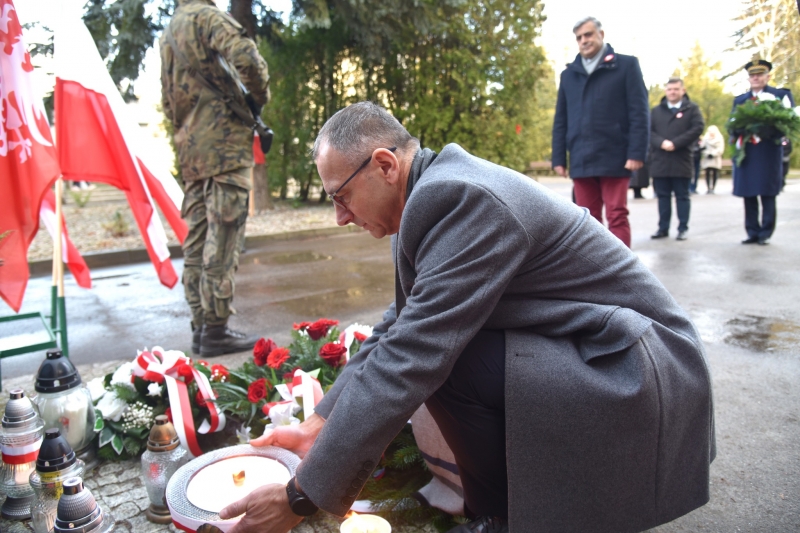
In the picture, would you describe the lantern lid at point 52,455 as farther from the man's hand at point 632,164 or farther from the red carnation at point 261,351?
the man's hand at point 632,164

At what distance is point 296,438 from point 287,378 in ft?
2.04

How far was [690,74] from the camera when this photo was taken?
119 ft

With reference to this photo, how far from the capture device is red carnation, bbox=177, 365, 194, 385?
267 cm

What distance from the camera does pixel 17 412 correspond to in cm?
211

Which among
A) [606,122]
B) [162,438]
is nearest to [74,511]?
[162,438]

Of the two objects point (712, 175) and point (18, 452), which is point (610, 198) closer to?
point (18, 452)

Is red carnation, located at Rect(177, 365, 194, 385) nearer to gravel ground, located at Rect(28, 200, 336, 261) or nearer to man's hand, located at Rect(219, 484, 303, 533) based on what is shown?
man's hand, located at Rect(219, 484, 303, 533)

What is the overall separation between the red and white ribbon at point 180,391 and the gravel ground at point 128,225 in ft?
20.7

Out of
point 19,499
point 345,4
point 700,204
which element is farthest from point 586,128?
point 700,204

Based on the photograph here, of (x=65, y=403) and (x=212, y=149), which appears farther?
(x=212, y=149)

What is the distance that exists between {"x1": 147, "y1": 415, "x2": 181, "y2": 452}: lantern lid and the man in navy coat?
6813mm

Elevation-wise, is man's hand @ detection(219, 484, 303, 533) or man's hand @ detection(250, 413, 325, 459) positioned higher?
man's hand @ detection(219, 484, 303, 533)

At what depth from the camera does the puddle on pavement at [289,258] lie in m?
7.87

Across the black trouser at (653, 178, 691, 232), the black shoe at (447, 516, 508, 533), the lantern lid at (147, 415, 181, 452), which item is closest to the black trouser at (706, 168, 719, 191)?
the black trouser at (653, 178, 691, 232)
